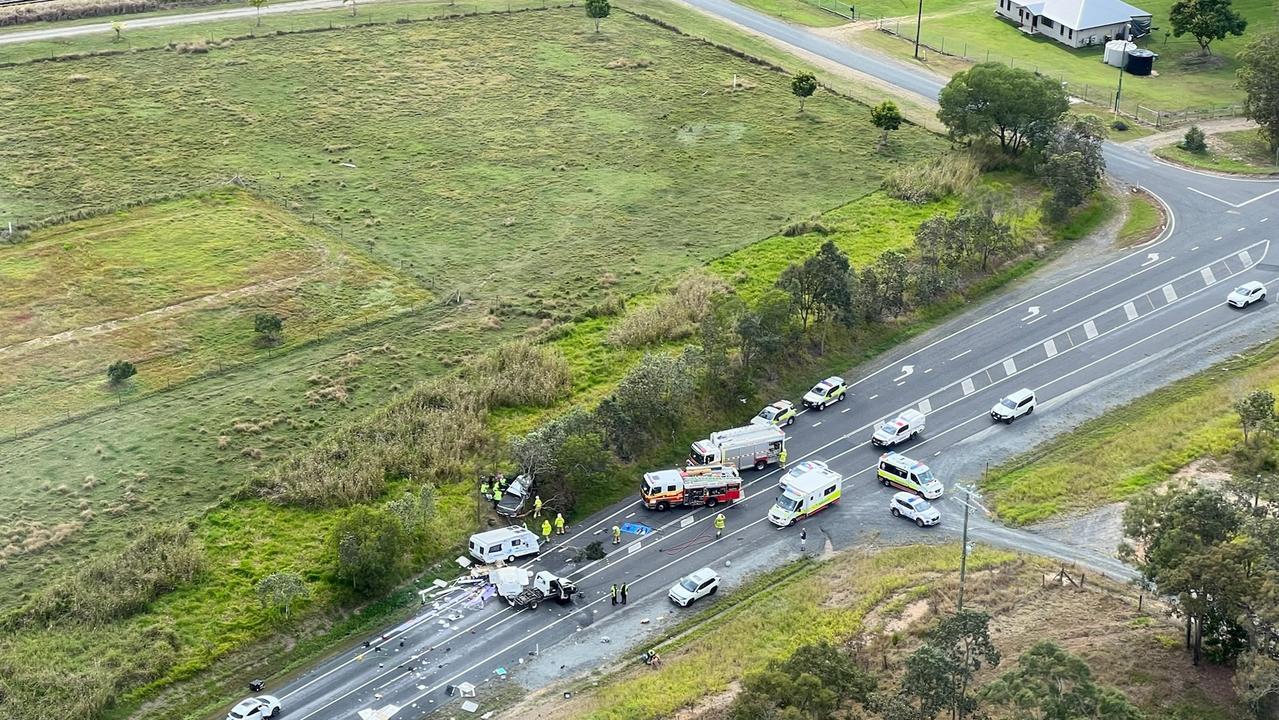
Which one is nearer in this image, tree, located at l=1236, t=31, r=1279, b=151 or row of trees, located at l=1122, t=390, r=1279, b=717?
row of trees, located at l=1122, t=390, r=1279, b=717

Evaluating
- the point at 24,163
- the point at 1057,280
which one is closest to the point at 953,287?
the point at 1057,280

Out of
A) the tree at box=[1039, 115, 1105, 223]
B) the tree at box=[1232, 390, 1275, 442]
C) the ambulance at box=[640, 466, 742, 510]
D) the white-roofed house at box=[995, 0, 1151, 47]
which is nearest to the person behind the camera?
the ambulance at box=[640, 466, 742, 510]

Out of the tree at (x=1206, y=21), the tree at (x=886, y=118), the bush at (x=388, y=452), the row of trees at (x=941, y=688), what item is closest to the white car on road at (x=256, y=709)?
the bush at (x=388, y=452)

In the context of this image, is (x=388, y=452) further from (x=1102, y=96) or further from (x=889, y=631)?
(x=1102, y=96)

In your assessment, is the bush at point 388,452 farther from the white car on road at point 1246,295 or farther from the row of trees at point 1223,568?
the white car on road at point 1246,295

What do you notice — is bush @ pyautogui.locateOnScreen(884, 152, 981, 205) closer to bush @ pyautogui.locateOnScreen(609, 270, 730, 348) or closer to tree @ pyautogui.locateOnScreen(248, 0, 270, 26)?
bush @ pyautogui.locateOnScreen(609, 270, 730, 348)

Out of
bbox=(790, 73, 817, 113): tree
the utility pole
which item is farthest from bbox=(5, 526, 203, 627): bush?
the utility pole
